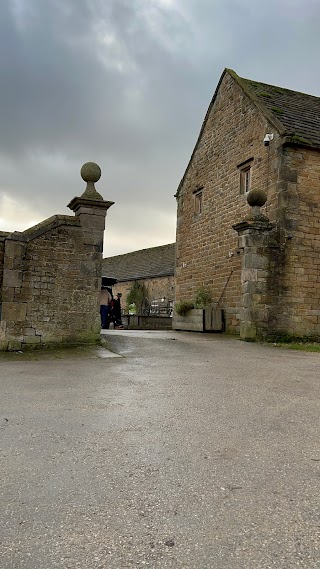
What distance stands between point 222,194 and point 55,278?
8869 millimetres

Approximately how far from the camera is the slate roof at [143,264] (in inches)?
1321

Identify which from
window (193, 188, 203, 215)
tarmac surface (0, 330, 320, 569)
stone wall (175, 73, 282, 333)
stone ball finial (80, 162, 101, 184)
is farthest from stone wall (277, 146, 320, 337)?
tarmac surface (0, 330, 320, 569)

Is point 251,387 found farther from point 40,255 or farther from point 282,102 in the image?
point 282,102

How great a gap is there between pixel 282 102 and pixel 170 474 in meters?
15.3

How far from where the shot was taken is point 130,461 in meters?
3.03

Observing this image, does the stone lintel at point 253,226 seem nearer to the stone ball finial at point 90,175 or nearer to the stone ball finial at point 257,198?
the stone ball finial at point 257,198

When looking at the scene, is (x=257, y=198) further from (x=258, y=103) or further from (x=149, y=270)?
(x=149, y=270)

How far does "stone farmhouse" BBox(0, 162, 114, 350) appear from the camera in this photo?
9.21 meters

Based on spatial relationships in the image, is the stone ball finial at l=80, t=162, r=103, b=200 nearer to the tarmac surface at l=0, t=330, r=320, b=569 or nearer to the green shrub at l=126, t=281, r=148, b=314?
the tarmac surface at l=0, t=330, r=320, b=569

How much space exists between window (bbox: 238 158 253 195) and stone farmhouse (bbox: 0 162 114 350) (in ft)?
20.9

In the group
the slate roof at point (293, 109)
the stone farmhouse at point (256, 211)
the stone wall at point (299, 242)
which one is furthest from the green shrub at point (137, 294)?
the stone wall at point (299, 242)

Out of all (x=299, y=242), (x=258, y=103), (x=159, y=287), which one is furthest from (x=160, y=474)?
(x=159, y=287)

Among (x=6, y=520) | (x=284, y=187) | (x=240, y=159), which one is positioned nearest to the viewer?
(x=6, y=520)

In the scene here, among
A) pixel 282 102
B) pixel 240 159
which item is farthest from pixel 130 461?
pixel 282 102
